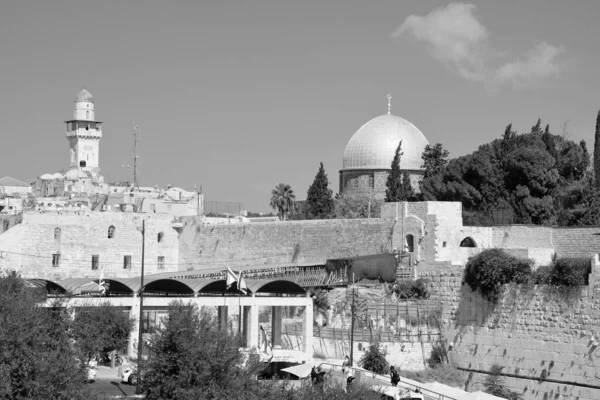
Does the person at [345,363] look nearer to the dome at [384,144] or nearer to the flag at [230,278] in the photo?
the flag at [230,278]

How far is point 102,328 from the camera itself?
29.3 m

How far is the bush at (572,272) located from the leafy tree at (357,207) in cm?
1893

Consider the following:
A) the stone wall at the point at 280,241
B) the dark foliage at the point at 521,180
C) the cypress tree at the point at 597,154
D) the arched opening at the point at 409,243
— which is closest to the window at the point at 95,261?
the stone wall at the point at 280,241

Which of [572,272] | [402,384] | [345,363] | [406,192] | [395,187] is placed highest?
[395,187]

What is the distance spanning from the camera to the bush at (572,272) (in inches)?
1176

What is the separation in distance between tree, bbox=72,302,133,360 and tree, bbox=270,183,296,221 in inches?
971

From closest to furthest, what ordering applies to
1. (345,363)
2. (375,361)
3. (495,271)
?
(345,363), (375,361), (495,271)

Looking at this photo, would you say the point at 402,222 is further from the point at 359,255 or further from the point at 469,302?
the point at 469,302

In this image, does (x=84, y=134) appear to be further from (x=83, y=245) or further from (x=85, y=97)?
(x=83, y=245)

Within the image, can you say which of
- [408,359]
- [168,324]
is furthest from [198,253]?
[168,324]

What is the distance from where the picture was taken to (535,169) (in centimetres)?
4153

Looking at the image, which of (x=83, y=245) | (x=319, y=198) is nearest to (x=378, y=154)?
(x=319, y=198)

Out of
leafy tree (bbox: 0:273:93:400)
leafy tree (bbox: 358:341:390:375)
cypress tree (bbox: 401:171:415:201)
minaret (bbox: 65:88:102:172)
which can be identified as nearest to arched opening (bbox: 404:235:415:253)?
cypress tree (bbox: 401:171:415:201)

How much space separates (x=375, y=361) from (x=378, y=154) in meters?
28.5
